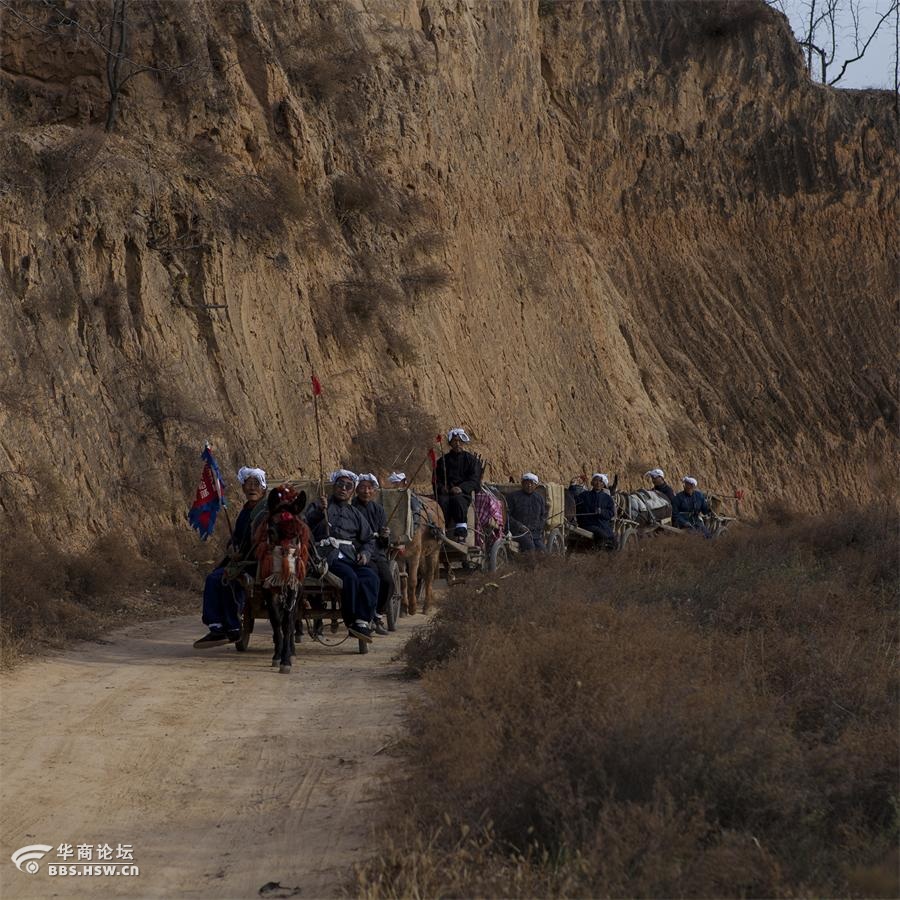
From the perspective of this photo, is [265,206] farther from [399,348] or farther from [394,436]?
[394,436]

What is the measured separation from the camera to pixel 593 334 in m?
36.5

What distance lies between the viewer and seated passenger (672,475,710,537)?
80.9ft

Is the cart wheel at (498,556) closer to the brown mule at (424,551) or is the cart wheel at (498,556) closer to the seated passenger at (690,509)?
the brown mule at (424,551)

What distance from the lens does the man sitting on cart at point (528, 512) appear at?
19.3 meters

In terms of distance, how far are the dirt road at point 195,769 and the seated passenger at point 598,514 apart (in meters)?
9.56

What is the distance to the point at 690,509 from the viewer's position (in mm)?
24781

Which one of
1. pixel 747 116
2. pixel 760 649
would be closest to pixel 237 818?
pixel 760 649

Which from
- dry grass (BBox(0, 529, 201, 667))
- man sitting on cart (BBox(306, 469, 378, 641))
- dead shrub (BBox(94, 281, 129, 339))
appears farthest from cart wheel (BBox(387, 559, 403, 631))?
dead shrub (BBox(94, 281, 129, 339))

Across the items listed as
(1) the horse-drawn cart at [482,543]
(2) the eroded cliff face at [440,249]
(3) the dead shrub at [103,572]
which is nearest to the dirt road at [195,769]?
(3) the dead shrub at [103,572]

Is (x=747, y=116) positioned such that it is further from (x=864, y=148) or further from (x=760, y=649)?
(x=760, y=649)

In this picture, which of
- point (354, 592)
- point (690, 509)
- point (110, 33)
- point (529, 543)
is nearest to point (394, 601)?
point (354, 592)

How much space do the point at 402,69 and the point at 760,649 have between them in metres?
24.4

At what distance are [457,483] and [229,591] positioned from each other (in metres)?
6.03

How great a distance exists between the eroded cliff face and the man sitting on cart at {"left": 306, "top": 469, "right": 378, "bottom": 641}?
5.20 meters
